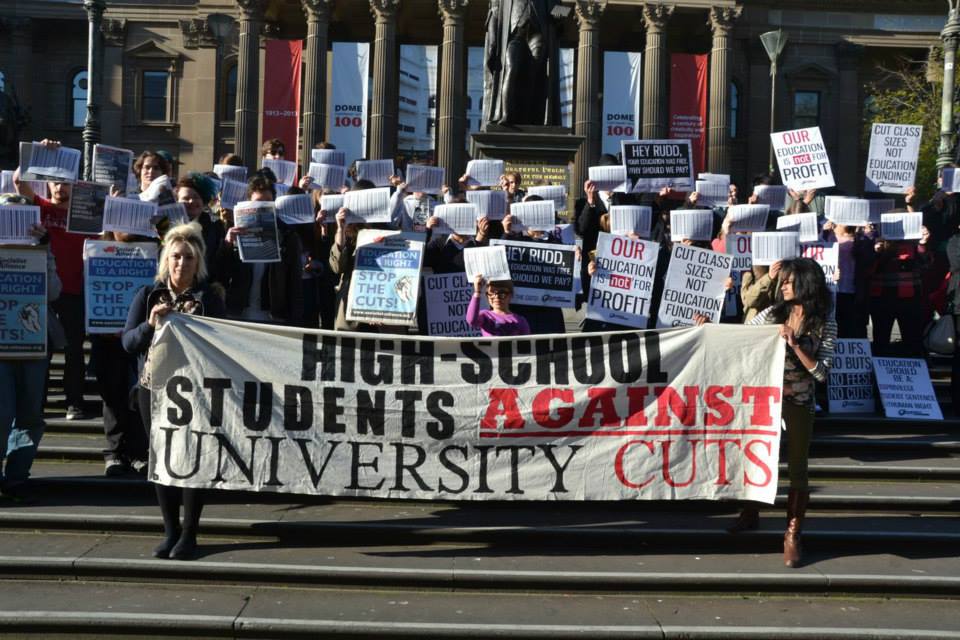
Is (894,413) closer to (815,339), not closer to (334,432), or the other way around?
(815,339)

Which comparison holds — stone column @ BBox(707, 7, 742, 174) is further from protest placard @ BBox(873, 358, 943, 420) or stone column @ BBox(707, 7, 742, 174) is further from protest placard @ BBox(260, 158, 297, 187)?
protest placard @ BBox(873, 358, 943, 420)

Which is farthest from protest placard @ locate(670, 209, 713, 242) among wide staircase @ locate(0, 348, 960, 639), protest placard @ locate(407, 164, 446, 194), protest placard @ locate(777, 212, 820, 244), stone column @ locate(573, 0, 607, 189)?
stone column @ locate(573, 0, 607, 189)

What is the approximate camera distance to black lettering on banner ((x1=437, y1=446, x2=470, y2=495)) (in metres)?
7.84

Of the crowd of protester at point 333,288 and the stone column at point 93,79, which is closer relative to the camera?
the crowd of protester at point 333,288

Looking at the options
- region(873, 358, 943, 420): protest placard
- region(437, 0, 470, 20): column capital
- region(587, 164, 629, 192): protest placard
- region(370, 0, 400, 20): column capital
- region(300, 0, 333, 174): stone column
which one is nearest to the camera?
region(873, 358, 943, 420): protest placard

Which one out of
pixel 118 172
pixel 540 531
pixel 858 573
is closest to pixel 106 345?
pixel 118 172

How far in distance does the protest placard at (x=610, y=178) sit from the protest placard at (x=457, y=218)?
2222 mm

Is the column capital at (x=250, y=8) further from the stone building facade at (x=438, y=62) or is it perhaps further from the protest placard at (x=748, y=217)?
the protest placard at (x=748, y=217)

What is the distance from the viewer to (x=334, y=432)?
7848 mm

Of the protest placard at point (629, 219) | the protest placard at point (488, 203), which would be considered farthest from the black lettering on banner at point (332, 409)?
the protest placard at point (629, 219)

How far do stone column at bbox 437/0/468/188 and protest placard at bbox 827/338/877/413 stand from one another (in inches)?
1524

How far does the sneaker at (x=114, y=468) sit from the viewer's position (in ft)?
29.7

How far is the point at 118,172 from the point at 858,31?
5145 cm

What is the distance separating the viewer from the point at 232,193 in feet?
37.0
